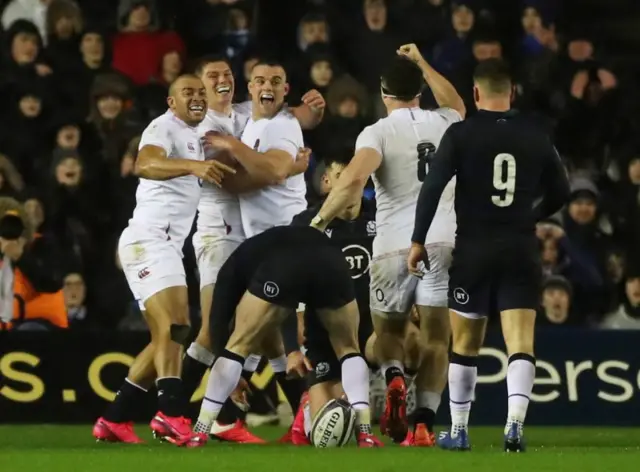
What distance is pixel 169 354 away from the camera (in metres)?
10.8

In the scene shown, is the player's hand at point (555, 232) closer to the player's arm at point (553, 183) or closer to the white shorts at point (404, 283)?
the white shorts at point (404, 283)

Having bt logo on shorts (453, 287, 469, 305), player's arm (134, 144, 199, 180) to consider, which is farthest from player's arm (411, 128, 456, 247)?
player's arm (134, 144, 199, 180)

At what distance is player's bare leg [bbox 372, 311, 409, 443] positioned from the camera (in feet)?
34.9

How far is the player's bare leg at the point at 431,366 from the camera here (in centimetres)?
1066

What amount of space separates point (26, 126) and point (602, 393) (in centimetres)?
512

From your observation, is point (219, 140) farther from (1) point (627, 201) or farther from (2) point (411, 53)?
(1) point (627, 201)

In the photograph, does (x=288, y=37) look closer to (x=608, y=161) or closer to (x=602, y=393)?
(x=608, y=161)

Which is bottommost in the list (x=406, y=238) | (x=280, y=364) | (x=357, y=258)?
(x=280, y=364)

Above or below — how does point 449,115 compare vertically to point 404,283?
above

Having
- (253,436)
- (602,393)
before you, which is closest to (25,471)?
(253,436)

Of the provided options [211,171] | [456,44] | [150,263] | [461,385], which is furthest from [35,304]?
[461,385]

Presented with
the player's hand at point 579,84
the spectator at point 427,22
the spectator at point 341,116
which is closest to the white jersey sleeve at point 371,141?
the spectator at point 341,116

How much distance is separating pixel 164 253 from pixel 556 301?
419 cm

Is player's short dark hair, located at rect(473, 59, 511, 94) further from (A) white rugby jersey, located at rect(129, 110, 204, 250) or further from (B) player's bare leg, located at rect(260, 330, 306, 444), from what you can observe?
(B) player's bare leg, located at rect(260, 330, 306, 444)
